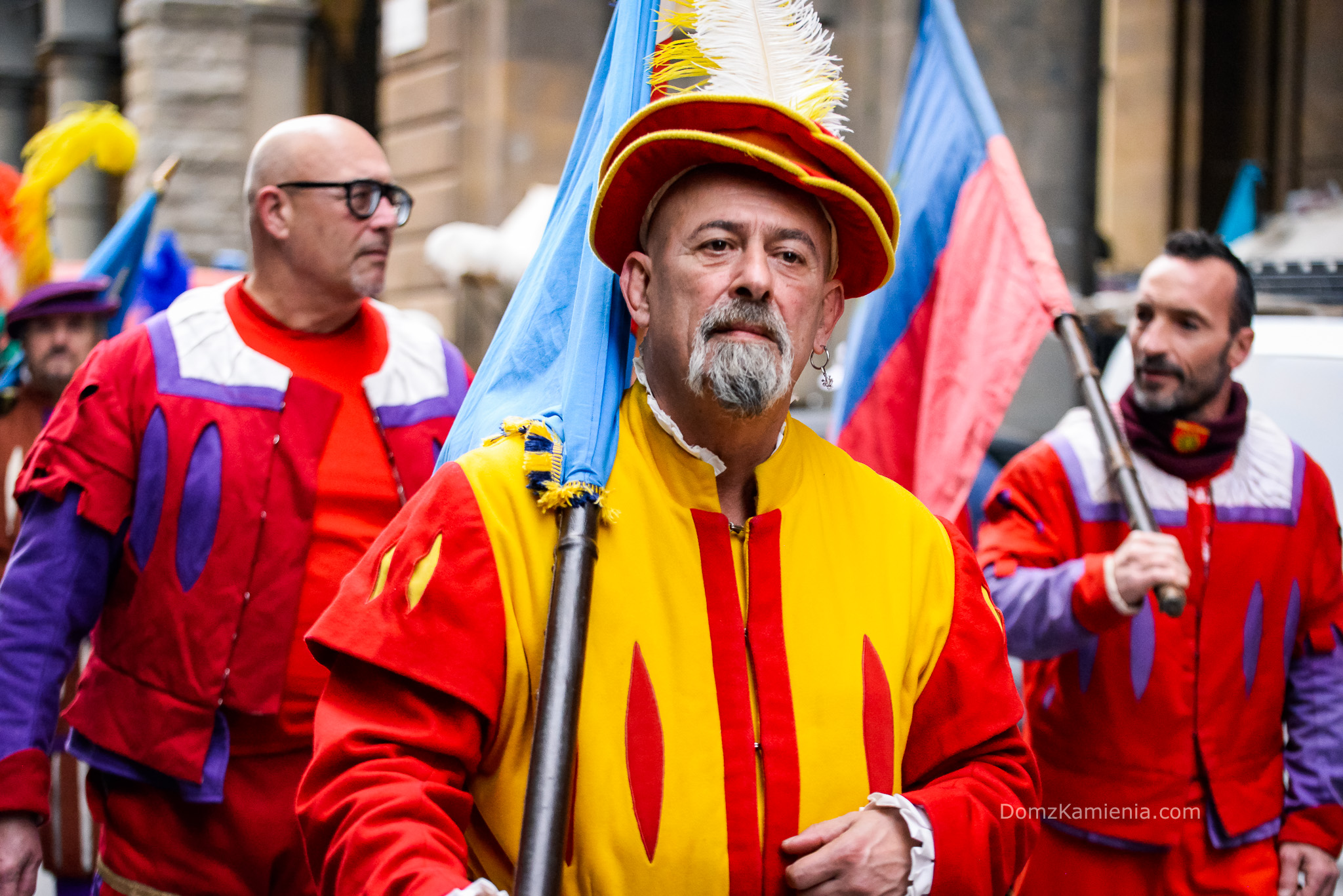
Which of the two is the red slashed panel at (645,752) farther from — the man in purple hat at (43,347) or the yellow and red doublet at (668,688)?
the man in purple hat at (43,347)

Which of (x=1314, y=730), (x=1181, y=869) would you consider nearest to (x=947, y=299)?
(x=1314, y=730)

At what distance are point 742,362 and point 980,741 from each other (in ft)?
2.45

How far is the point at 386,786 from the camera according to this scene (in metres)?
1.84

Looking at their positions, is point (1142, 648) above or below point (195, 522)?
below

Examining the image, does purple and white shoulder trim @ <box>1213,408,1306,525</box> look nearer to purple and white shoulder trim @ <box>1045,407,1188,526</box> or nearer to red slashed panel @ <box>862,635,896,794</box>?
purple and white shoulder trim @ <box>1045,407,1188,526</box>

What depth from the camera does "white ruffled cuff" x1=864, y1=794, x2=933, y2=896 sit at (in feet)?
6.72

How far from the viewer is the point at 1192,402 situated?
343 centimetres

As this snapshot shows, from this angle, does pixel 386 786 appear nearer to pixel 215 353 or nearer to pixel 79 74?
pixel 215 353

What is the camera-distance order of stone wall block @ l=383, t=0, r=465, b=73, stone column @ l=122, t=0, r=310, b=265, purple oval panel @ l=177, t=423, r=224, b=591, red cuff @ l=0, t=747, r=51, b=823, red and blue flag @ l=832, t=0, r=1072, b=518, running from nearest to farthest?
red cuff @ l=0, t=747, r=51, b=823 → purple oval panel @ l=177, t=423, r=224, b=591 → red and blue flag @ l=832, t=0, r=1072, b=518 → stone wall block @ l=383, t=0, r=465, b=73 → stone column @ l=122, t=0, r=310, b=265

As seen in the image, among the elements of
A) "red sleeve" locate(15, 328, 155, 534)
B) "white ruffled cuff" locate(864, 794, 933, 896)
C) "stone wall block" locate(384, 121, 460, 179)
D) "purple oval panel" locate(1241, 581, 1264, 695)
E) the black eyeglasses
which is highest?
"stone wall block" locate(384, 121, 460, 179)

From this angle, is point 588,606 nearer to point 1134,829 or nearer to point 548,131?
point 1134,829

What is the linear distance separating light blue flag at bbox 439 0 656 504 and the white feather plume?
0.23 metres

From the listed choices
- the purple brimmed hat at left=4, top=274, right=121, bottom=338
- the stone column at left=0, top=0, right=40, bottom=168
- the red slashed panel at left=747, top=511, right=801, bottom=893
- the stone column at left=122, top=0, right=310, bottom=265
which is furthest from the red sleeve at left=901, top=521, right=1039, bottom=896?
the stone column at left=0, top=0, right=40, bottom=168

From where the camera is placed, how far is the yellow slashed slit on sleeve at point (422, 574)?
197 centimetres
